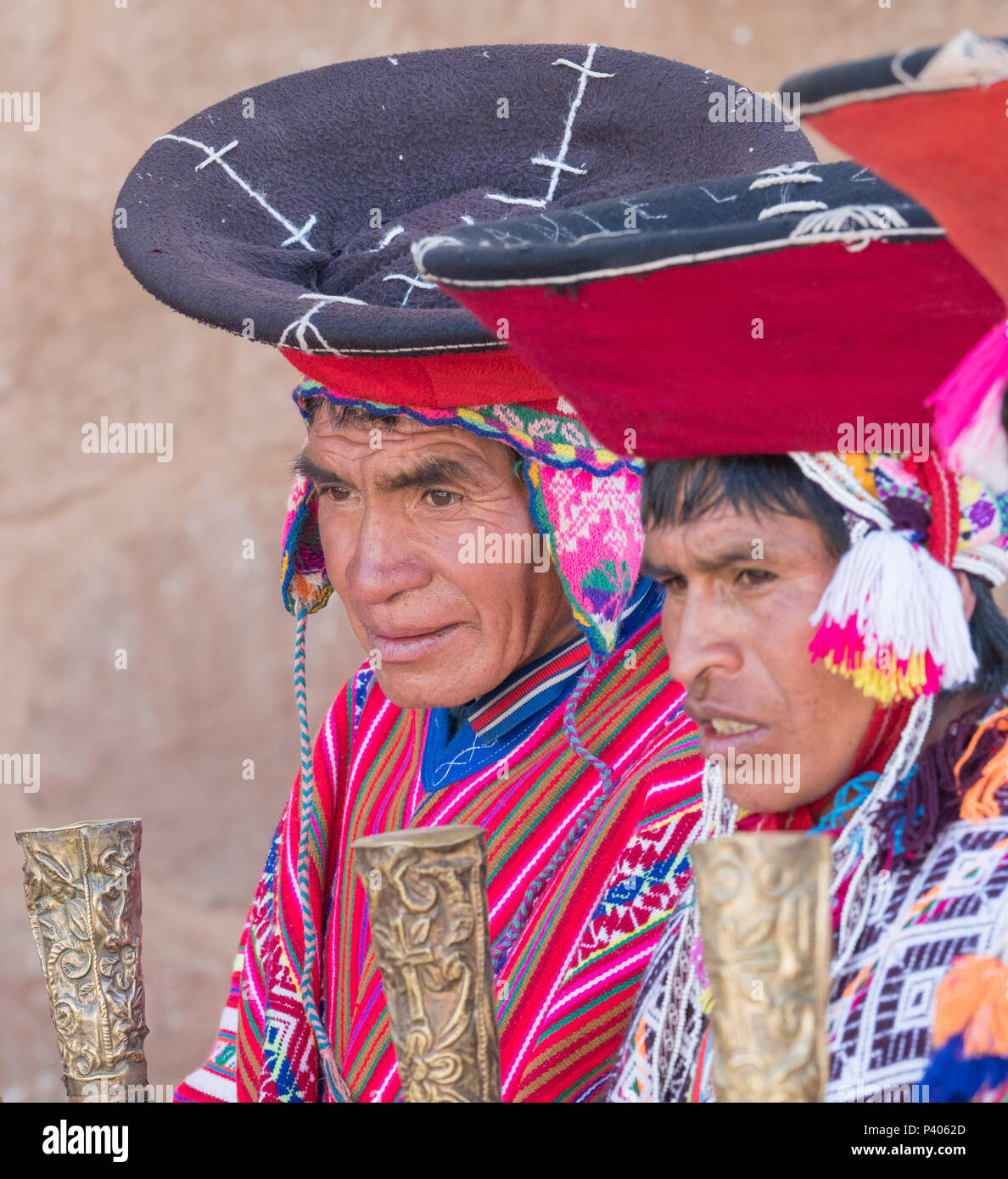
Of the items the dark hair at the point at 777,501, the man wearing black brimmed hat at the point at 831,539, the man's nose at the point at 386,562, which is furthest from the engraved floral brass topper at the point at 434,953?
the man's nose at the point at 386,562

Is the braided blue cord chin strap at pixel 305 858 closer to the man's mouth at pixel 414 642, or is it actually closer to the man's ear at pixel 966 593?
the man's mouth at pixel 414 642

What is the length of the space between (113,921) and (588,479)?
0.82m

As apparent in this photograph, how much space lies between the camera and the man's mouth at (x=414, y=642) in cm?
223

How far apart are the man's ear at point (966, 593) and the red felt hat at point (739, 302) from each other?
5.7 inches

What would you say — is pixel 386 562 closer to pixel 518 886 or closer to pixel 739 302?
pixel 518 886

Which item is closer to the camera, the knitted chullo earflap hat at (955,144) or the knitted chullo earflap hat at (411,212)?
the knitted chullo earflap hat at (955,144)

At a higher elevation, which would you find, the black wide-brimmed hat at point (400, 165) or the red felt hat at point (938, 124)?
the black wide-brimmed hat at point (400, 165)

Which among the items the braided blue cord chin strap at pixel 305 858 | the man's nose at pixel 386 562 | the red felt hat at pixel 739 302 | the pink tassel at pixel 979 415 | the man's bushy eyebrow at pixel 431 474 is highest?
the red felt hat at pixel 739 302

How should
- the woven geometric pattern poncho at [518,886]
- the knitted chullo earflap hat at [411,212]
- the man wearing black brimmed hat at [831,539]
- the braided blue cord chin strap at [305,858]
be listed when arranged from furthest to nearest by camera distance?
1. the braided blue cord chin strap at [305,858]
2. the knitted chullo earflap hat at [411,212]
3. the woven geometric pattern poncho at [518,886]
4. the man wearing black brimmed hat at [831,539]

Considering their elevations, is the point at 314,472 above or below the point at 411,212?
below

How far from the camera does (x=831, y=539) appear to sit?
150cm

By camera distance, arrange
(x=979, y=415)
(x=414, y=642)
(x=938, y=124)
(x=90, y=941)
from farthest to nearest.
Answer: (x=414, y=642) → (x=90, y=941) → (x=979, y=415) → (x=938, y=124)

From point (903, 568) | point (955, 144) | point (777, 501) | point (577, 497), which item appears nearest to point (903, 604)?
point (903, 568)

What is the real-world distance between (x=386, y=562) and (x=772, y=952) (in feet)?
3.84
